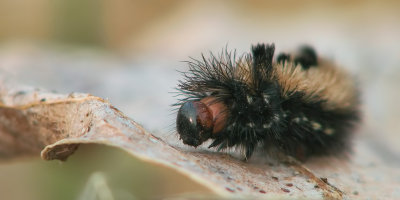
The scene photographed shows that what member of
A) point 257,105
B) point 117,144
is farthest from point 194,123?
point 117,144

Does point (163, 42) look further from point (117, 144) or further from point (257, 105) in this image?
point (117, 144)

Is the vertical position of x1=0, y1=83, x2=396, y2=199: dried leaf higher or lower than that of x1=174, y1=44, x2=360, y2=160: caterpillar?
lower

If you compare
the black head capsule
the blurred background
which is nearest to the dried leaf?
the black head capsule

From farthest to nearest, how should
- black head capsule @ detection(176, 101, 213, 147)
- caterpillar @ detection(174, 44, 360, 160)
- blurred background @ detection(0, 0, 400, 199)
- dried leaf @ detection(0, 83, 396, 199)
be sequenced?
blurred background @ detection(0, 0, 400, 199), caterpillar @ detection(174, 44, 360, 160), black head capsule @ detection(176, 101, 213, 147), dried leaf @ detection(0, 83, 396, 199)

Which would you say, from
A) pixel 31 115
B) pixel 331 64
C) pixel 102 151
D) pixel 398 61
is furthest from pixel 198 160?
pixel 398 61

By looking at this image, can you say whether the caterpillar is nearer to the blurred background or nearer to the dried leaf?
the dried leaf

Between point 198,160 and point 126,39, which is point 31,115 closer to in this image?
point 198,160
